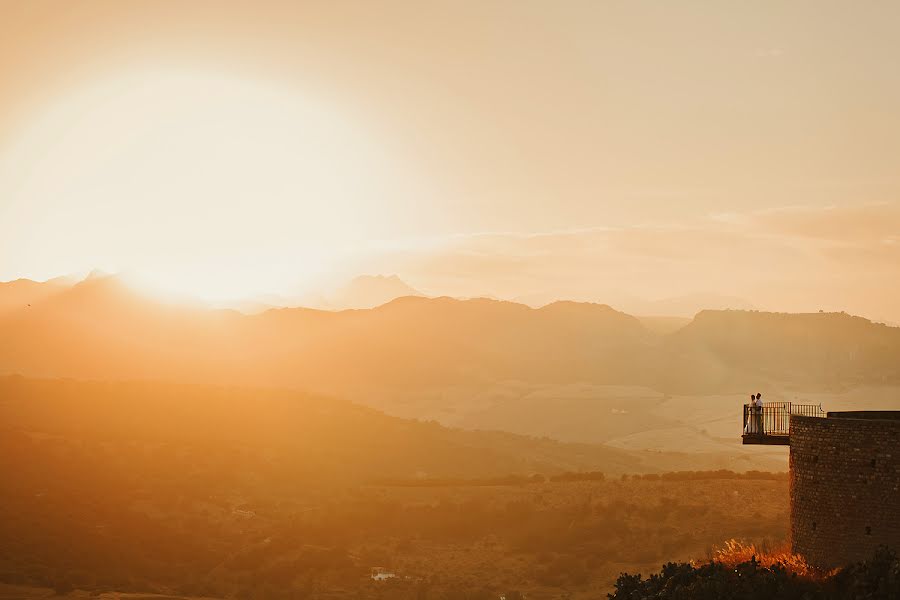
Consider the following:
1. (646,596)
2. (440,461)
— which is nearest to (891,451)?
(646,596)

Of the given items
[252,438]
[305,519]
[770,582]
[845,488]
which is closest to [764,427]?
[845,488]

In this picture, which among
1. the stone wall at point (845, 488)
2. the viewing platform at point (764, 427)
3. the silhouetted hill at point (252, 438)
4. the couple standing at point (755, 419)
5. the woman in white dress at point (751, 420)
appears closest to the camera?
the stone wall at point (845, 488)

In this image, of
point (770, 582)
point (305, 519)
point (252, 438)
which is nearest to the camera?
point (770, 582)

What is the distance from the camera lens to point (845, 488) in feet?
72.5

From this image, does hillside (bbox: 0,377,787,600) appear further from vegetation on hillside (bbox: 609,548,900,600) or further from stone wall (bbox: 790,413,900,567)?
stone wall (bbox: 790,413,900,567)

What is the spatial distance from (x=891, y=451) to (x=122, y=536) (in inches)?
1672

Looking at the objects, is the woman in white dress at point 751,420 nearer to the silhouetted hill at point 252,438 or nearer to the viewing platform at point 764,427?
the viewing platform at point 764,427

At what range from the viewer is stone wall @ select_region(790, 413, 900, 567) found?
21.5m

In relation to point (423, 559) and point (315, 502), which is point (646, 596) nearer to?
point (423, 559)

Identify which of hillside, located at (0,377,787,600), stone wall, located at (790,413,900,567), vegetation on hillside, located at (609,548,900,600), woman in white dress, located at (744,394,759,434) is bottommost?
hillside, located at (0,377,787,600)

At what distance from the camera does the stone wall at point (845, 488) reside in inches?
846

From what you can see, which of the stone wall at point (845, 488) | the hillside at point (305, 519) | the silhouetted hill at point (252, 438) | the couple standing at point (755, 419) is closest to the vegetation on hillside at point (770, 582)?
the stone wall at point (845, 488)

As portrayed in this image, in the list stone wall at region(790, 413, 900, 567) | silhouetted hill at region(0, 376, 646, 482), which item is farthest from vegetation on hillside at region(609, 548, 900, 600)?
silhouetted hill at region(0, 376, 646, 482)

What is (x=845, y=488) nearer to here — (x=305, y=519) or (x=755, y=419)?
(x=755, y=419)
